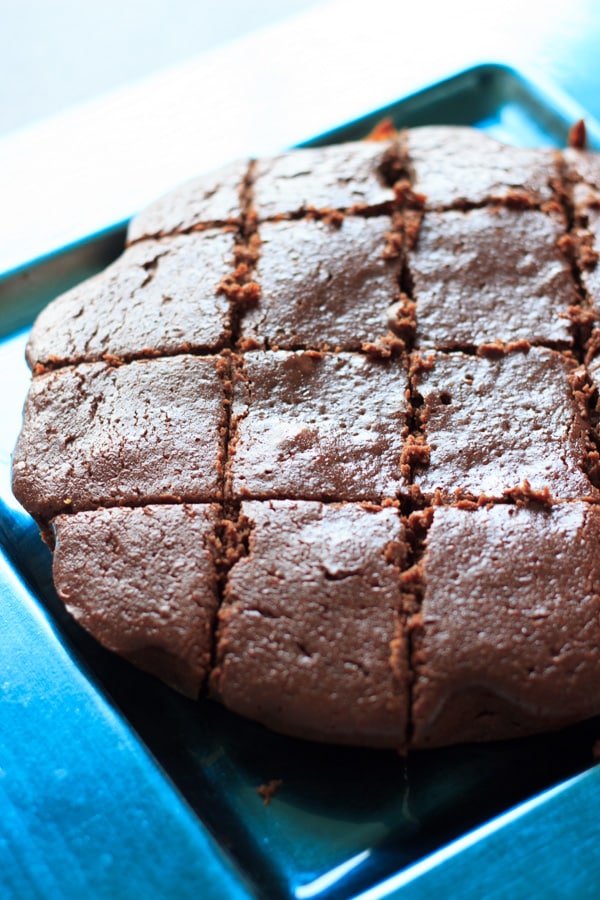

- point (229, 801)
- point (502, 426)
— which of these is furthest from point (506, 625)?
point (229, 801)

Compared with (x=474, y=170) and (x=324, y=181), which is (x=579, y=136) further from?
(x=324, y=181)

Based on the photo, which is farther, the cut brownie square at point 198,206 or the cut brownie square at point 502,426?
the cut brownie square at point 198,206

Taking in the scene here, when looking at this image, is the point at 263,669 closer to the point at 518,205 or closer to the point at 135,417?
the point at 135,417

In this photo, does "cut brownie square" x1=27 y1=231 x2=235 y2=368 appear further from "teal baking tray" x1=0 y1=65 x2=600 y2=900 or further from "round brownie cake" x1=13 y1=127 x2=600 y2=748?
"teal baking tray" x1=0 y1=65 x2=600 y2=900

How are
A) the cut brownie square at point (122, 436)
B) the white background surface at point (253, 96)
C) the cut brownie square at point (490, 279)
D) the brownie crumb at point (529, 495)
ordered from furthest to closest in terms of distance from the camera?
the white background surface at point (253, 96)
the cut brownie square at point (490, 279)
the cut brownie square at point (122, 436)
the brownie crumb at point (529, 495)

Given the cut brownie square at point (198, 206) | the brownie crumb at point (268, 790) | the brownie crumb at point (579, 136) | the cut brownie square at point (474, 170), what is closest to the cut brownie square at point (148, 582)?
the brownie crumb at point (268, 790)

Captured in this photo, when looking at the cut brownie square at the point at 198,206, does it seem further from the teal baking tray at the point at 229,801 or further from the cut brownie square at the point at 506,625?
the cut brownie square at the point at 506,625
